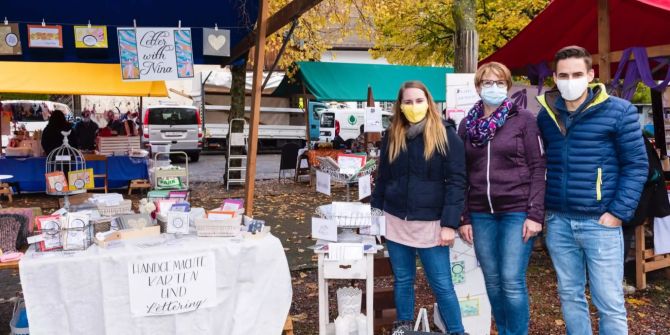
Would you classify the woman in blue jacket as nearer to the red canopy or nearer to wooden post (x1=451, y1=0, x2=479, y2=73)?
the red canopy

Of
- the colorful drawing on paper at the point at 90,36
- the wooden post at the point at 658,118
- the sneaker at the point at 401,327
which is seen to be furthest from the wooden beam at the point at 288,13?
the wooden post at the point at 658,118

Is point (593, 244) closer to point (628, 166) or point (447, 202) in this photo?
point (628, 166)

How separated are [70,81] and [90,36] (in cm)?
697

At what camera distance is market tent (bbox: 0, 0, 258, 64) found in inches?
215

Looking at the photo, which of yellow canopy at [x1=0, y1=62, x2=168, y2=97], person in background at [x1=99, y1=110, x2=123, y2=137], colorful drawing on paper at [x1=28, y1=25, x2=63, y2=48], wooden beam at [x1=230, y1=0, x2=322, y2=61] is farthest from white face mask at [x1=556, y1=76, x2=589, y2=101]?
yellow canopy at [x1=0, y1=62, x2=168, y2=97]

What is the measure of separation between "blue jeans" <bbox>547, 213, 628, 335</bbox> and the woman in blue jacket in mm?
580

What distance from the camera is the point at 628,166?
8.94 ft

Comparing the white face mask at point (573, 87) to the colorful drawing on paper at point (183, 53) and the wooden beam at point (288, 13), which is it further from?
the colorful drawing on paper at point (183, 53)

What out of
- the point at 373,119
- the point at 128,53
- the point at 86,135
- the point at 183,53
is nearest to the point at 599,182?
the point at 373,119

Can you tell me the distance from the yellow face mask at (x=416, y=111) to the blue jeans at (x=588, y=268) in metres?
0.91

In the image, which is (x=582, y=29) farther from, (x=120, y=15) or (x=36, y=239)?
(x=36, y=239)

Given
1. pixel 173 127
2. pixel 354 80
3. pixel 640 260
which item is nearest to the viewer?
pixel 640 260

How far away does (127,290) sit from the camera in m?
2.97

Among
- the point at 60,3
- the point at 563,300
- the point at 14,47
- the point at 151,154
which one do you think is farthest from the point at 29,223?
the point at 151,154
